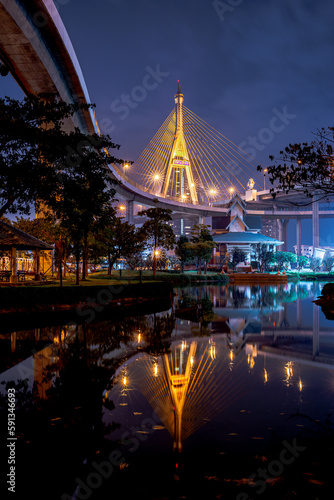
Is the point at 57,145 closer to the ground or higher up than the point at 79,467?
higher up

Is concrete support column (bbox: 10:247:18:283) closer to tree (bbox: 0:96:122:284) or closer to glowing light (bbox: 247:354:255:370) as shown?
tree (bbox: 0:96:122:284)

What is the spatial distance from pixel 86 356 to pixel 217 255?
84.3 m

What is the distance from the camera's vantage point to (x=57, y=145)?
705 inches

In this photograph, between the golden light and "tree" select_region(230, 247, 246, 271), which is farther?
"tree" select_region(230, 247, 246, 271)

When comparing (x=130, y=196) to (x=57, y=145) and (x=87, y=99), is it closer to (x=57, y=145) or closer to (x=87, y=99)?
(x=87, y=99)

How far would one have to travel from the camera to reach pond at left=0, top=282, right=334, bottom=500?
4.17 m

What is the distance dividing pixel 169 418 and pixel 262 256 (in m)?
68.2

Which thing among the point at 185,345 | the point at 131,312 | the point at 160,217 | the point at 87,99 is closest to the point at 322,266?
the point at 160,217

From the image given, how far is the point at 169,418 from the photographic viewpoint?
586cm

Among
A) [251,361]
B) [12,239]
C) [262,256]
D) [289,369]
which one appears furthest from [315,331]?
[262,256]

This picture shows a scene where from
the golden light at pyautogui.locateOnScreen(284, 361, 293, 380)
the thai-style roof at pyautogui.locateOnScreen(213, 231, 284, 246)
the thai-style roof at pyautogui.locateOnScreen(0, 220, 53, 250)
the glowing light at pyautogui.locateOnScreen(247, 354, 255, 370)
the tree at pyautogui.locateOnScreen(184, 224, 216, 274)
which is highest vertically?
the thai-style roof at pyautogui.locateOnScreen(213, 231, 284, 246)

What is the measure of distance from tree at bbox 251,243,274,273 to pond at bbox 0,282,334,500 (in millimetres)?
61152

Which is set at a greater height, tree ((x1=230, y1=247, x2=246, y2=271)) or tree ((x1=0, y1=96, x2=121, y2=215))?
tree ((x1=0, y1=96, x2=121, y2=215))

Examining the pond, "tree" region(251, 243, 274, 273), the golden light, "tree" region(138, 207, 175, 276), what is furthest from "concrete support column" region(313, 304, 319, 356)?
"tree" region(251, 243, 274, 273)
